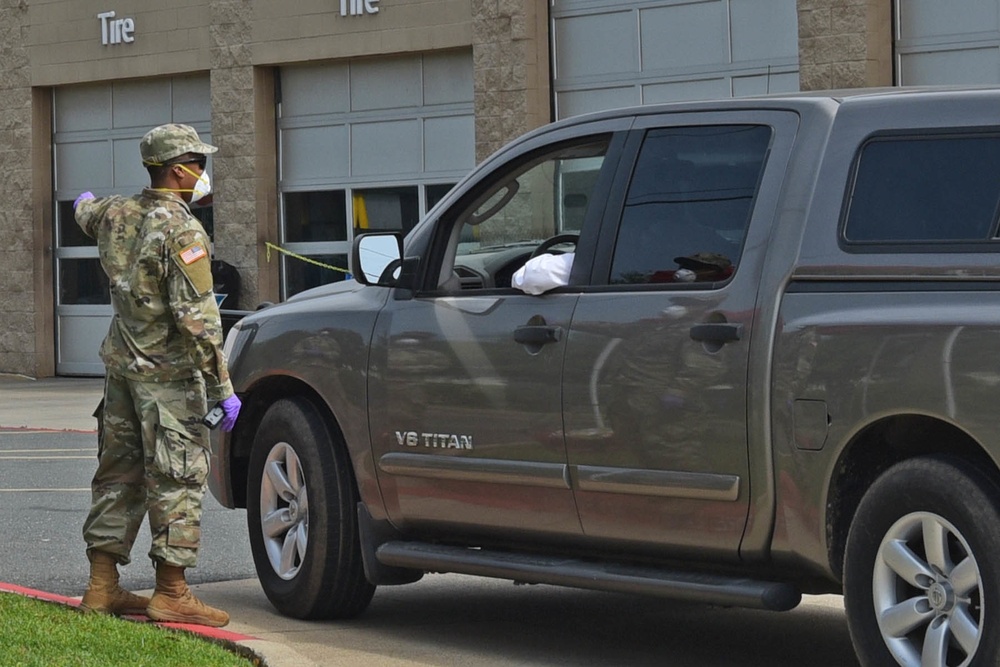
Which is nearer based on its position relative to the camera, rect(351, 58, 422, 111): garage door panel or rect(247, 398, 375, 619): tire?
rect(247, 398, 375, 619): tire

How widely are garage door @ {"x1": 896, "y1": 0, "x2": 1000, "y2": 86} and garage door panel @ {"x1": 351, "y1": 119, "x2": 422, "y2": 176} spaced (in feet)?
22.7

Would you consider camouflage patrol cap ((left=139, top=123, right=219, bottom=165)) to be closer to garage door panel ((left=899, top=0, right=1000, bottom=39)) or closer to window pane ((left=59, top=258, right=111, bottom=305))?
garage door panel ((left=899, top=0, right=1000, bottom=39))

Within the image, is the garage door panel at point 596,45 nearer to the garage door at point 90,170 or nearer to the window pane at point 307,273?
the window pane at point 307,273

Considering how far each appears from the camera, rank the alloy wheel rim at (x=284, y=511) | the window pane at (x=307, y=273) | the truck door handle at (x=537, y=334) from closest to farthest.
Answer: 1. the truck door handle at (x=537, y=334)
2. the alloy wheel rim at (x=284, y=511)
3. the window pane at (x=307, y=273)

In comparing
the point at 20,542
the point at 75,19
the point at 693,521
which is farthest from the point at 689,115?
the point at 75,19

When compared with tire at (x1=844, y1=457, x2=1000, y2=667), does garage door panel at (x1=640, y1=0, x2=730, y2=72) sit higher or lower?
higher

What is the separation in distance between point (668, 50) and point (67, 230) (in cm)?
1104

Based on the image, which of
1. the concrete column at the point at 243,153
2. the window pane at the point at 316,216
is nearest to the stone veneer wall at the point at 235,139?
the concrete column at the point at 243,153

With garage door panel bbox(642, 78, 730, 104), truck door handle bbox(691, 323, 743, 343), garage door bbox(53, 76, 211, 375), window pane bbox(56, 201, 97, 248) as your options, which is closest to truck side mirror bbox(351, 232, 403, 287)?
truck door handle bbox(691, 323, 743, 343)

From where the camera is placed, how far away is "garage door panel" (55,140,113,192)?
92.6 feet

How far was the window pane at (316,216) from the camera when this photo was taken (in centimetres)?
2554

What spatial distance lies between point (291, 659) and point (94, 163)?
2261cm

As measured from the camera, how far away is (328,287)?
8141mm

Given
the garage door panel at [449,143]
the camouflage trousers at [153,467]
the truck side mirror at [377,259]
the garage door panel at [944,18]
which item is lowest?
the camouflage trousers at [153,467]
